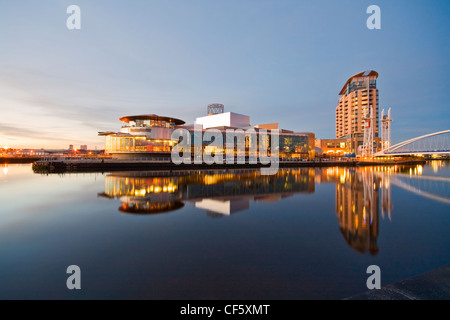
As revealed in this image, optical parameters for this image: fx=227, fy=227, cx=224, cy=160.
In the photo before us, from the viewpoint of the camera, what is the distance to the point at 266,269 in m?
6.52

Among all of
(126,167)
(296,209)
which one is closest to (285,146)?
(126,167)

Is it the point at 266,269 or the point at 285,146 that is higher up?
the point at 285,146

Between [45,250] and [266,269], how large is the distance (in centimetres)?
765

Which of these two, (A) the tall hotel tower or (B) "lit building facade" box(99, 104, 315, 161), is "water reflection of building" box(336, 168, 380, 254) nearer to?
(B) "lit building facade" box(99, 104, 315, 161)
